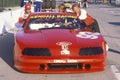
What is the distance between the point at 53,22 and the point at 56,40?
1.54 metres

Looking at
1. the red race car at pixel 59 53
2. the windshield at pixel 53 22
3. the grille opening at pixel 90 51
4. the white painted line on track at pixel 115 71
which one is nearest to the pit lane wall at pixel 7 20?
the windshield at pixel 53 22

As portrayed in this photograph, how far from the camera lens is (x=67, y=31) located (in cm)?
995

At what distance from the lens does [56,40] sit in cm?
916

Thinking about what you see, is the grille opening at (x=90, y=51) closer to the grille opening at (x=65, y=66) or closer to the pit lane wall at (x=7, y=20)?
the grille opening at (x=65, y=66)

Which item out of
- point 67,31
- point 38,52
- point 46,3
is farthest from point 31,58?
point 46,3

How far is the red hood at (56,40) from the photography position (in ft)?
29.3

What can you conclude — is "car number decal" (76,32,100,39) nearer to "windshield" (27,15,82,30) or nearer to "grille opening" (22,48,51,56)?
"windshield" (27,15,82,30)

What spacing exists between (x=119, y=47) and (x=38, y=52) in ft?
18.4

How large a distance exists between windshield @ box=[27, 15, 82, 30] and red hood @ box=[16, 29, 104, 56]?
0.62 m

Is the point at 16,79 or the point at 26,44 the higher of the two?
the point at 26,44

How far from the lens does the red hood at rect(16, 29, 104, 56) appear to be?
8.94 metres

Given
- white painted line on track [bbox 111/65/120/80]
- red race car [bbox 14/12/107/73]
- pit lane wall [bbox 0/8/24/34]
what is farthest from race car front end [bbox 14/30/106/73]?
pit lane wall [bbox 0/8/24/34]

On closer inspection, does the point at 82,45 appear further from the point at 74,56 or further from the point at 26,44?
the point at 26,44

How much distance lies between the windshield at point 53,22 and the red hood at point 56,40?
624mm
